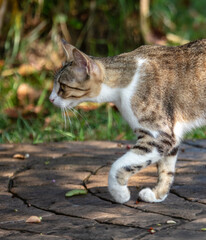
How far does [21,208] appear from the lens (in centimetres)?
361

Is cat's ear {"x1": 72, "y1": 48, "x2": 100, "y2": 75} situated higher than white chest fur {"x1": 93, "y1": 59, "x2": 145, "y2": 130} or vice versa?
cat's ear {"x1": 72, "y1": 48, "x2": 100, "y2": 75}

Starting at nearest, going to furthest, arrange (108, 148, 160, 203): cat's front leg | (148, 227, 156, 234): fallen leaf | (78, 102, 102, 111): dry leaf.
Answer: (148, 227, 156, 234): fallen leaf < (108, 148, 160, 203): cat's front leg < (78, 102, 102, 111): dry leaf

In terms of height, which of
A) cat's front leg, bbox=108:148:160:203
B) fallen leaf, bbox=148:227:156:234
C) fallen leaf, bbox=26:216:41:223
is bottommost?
fallen leaf, bbox=26:216:41:223

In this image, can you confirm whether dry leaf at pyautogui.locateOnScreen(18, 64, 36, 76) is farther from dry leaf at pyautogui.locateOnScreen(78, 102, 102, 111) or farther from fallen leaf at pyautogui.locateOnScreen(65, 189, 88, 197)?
fallen leaf at pyautogui.locateOnScreen(65, 189, 88, 197)

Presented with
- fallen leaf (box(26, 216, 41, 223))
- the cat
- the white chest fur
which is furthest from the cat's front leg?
fallen leaf (box(26, 216, 41, 223))

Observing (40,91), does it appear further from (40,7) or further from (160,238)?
(160,238)

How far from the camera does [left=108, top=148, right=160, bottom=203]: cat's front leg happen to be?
3578 millimetres

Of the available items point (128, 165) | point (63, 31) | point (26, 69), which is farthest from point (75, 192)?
point (63, 31)

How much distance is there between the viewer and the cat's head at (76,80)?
381cm

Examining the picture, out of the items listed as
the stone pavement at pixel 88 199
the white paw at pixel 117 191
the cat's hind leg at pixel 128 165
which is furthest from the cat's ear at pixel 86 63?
the stone pavement at pixel 88 199

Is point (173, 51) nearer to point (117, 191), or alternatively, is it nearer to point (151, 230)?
point (117, 191)

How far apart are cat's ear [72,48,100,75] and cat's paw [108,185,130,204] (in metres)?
0.92

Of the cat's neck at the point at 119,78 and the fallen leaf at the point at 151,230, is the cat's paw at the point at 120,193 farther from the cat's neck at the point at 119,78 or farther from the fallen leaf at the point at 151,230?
the cat's neck at the point at 119,78

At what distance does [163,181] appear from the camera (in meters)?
3.84
